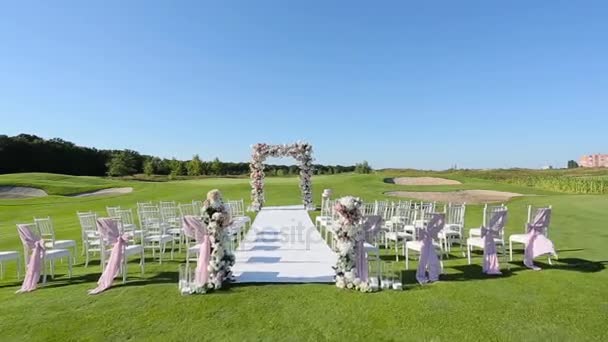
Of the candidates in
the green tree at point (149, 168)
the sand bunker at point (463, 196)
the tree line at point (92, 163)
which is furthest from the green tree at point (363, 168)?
the green tree at point (149, 168)

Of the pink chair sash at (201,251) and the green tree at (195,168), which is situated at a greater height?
the green tree at (195,168)

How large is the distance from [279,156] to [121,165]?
3334 cm

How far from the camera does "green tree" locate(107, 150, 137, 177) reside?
43.6 meters

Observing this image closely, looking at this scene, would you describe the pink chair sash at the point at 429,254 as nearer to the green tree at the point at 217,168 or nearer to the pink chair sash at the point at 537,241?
the pink chair sash at the point at 537,241

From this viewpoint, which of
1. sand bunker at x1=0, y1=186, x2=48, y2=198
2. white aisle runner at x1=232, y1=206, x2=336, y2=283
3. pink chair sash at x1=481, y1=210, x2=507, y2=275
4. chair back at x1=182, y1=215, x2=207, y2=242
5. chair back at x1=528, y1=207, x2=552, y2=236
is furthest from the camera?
sand bunker at x1=0, y1=186, x2=48, y2=198

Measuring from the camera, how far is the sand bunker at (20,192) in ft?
77.2

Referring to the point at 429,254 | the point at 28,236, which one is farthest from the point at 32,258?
the point at 429,254

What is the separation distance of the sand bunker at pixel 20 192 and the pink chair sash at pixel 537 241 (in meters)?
27.0

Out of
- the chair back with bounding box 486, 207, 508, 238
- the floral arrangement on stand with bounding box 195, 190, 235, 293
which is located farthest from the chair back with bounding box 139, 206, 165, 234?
the chair back with bounding box 486, 207, 508, 238

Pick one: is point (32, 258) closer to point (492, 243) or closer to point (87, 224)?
point (87, 224)

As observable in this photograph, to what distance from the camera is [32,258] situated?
5.51 m

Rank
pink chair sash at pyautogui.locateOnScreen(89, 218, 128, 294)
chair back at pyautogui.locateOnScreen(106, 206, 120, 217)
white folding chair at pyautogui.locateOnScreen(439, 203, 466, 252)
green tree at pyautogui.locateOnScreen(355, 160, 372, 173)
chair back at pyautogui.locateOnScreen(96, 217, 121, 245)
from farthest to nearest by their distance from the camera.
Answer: green tree at pyautogui.locateOnScreen(355, 160, 372, 173) → chair back at pyautogui.locateOnScreen(106, 206, 120, 217) → white folding chair at pyautogui.locateOnScreen(439, 203, 466, 252) → chair back at pyautogui.locateOnScreen(96, 217, 121, 245) → pink chair sash at pyautogui.locateOnScreen(89, 218, 128, 294)

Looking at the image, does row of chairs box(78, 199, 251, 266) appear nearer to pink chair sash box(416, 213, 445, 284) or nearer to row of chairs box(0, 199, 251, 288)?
row of chairs box(0, 199, 251, 288)

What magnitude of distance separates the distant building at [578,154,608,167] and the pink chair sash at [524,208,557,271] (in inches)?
4242
